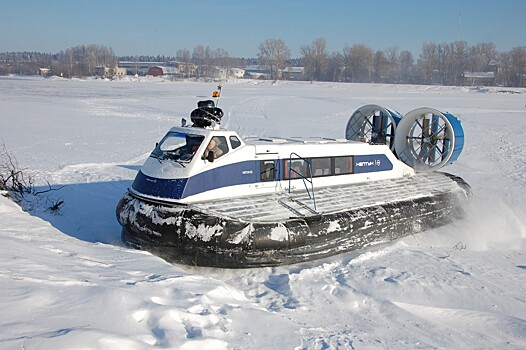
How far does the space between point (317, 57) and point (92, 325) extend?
83900 millimetres

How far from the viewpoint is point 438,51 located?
73375 mm

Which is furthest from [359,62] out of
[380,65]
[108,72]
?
[108,72]

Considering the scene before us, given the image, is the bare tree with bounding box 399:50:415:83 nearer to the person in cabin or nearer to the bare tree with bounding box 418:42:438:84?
the bare tree with bounding box 418:42:438:84

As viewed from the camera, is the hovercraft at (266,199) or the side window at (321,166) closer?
the hovercraft at (266,199)

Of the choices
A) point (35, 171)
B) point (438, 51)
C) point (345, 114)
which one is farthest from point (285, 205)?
point (438, 51)

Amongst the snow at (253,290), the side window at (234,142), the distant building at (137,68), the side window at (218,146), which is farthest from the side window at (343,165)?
the distant building at (137,68)

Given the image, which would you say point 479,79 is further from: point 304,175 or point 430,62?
point 304,175

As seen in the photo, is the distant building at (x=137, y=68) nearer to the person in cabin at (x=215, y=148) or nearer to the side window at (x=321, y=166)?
the side window at (x=321, y=166)

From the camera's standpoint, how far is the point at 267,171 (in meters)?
6.38

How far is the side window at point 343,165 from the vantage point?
23.5ft

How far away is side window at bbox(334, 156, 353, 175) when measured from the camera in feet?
23.5

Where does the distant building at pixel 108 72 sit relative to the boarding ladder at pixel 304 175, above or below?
above

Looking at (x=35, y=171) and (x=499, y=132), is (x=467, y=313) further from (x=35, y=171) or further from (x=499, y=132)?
(x=499, y=132)

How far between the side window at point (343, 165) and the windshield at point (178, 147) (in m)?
2.20
